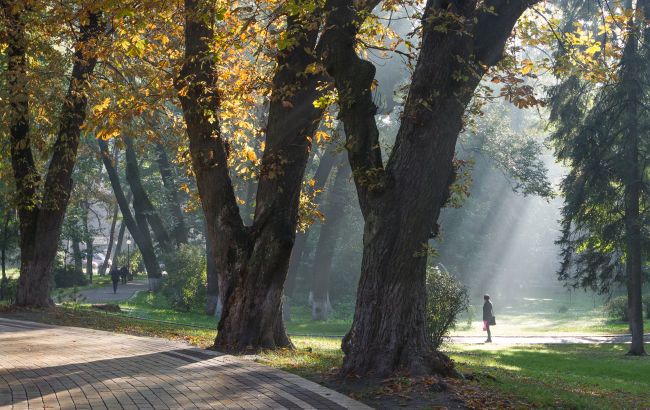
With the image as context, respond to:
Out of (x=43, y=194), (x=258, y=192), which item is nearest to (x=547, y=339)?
(x=43, y=194)

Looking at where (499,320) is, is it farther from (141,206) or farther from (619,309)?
(141,206)

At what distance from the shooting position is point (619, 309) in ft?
146

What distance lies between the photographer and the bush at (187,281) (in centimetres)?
3619

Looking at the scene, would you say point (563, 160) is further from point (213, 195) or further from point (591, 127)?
point (213, 195)

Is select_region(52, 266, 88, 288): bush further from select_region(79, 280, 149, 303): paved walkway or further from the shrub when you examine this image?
the shrub

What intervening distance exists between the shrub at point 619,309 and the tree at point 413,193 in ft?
119

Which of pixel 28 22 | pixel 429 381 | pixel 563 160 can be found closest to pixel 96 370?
pixel 429 381

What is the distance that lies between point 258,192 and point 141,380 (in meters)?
4.59

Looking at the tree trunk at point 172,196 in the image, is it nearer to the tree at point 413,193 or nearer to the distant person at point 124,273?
the distant person at point 124,273

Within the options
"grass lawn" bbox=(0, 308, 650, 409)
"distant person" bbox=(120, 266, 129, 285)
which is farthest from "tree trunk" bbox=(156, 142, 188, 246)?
"grass lawn" bbox=(0, 308, 650, 409)

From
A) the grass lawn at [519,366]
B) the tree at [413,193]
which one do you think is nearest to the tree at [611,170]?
the grass lawn at [519,366]

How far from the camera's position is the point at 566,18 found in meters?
27.9

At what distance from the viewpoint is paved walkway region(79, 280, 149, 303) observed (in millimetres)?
42688

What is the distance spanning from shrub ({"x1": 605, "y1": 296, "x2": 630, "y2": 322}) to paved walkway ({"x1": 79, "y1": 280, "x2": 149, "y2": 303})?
2512cm
